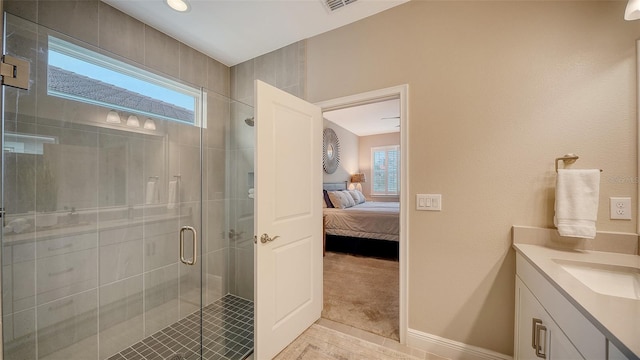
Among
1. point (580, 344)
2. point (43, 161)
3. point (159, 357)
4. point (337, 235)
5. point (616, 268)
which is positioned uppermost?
point (43, 161)

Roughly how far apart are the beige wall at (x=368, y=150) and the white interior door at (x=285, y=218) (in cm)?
527

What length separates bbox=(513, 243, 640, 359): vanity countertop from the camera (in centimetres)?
57

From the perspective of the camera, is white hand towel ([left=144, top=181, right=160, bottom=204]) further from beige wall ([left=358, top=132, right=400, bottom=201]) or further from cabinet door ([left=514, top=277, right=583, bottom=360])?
beige wall ([left=358, top=132, right=400, bottom=201])

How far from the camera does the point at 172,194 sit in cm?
210

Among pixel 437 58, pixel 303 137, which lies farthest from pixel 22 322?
pixel 437 58

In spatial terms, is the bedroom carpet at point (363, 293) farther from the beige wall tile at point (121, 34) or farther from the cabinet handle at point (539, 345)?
the beige wall tile at point (121, 34)

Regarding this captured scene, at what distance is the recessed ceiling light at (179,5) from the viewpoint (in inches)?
66.3

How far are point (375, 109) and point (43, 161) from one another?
470 cm

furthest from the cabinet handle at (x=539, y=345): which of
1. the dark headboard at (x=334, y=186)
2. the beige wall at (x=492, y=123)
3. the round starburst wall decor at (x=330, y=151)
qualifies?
the round starburst wall decor at (x=330, y=151)

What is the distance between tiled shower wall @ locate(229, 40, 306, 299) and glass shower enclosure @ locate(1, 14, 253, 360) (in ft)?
0.06

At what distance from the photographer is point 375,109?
485cm

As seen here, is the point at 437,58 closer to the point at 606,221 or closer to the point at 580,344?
the point at 606,221

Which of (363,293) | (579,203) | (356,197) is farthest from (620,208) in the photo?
(356,197)

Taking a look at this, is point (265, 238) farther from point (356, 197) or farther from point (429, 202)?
point (356, 197)
